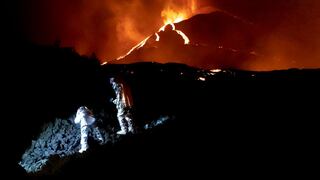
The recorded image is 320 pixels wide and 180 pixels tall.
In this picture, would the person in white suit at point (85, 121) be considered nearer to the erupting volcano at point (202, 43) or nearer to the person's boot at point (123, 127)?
the person's boot at point (123, 127)

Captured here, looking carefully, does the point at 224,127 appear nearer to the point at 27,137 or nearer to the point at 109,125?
the point at 109,125

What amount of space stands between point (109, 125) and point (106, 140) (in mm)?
960

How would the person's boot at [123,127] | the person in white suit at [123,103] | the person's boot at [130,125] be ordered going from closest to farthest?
the person's boot at [130,125] < the person's boot at [123,127] < the person in white suit at [123,103]

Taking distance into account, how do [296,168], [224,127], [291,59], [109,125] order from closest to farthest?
[296,168] → [224,127] → [109,125] → [291,59]

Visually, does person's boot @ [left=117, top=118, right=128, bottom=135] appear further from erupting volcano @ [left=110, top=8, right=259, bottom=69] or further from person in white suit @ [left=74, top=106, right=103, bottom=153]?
erupting volcano @ [left=110, top=8, right=259, bottom=69]

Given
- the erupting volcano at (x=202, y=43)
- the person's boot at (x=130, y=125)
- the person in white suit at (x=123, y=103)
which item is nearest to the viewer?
the person's boot at (x=130, y=125)

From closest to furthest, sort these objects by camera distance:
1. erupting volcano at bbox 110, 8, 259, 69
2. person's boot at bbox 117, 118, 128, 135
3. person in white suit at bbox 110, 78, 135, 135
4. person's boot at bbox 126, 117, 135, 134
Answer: person's boot at bbox 126, 117, 135, 134 < person's boot at bbox 117, 118, 128, 135 < person in white suit at bbox 110, 78, 135, 135 < erupting volcano at bbox 110, 8, 259, 69

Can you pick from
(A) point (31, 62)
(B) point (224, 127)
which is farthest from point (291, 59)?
(A) point (31, 62)

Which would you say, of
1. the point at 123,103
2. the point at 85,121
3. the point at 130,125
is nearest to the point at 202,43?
the point at 123,103

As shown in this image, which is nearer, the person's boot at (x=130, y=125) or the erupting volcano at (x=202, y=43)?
the person's boot at (x=130, y=125)

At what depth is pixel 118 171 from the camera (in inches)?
337

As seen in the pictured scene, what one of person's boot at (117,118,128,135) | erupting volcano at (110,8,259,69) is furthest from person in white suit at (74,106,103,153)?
erupting volcano at (110,8,259,69)

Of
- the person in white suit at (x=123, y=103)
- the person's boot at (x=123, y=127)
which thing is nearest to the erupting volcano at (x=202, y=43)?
the person in white suit at (x=123, y=103)

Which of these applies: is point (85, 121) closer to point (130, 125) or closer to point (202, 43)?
point (130, 125)
